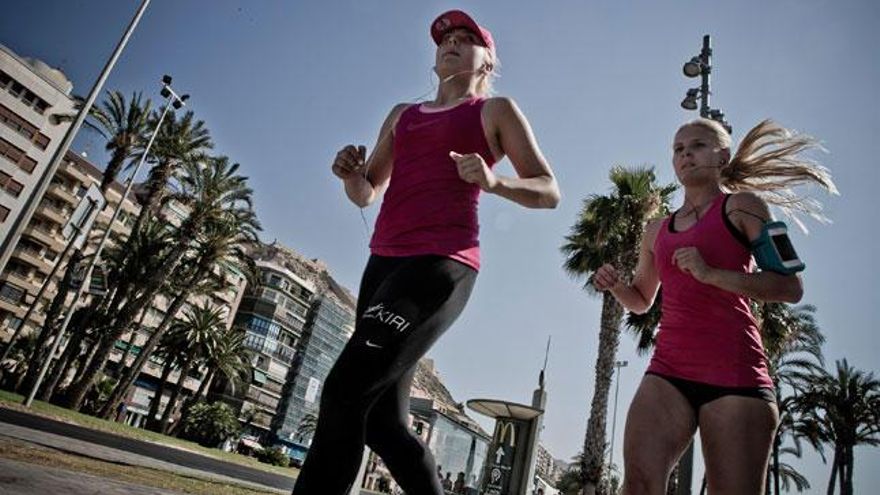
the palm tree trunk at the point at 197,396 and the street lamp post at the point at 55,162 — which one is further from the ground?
the street lamp post at the point at 55,162

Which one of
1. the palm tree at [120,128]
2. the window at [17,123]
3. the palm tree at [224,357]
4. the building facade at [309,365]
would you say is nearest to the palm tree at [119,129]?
the palm tree at [120,128]

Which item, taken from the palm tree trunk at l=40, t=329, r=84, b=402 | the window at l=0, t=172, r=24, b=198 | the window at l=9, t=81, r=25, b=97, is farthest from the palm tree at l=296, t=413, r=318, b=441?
the window at l=9, t=81, r=25, b=97

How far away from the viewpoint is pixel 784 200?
288 cm

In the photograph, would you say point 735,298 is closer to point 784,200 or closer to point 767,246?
point 767,246

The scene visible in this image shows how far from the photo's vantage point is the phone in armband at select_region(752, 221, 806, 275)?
2.01 metres

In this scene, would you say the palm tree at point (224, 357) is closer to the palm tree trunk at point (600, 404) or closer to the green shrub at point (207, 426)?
the green shrub at point (207, 426)

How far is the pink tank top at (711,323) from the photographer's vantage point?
202 cm

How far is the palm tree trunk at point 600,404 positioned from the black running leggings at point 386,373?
51.1 ft

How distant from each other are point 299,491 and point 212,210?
32.2m

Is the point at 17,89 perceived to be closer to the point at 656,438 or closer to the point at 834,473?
the point at 656,438

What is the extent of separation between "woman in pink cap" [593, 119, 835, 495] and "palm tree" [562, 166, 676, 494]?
14470 millimetres

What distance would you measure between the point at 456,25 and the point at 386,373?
1570 millimetres

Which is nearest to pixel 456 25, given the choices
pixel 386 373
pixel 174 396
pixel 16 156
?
pixel 386 373

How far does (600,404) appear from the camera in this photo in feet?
53.3
